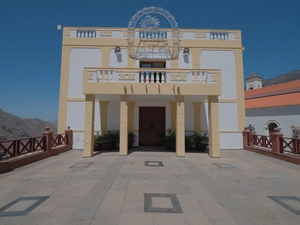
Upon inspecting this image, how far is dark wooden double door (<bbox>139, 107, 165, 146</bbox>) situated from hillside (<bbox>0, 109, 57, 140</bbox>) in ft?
99.6

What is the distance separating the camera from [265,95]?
20.6m

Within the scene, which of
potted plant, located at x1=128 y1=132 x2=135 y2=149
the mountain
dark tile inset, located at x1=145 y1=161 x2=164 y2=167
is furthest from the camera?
the mountain

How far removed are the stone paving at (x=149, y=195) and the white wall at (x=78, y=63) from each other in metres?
5.47

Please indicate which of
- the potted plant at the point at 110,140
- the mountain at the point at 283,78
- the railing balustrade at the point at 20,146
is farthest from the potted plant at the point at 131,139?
the mountain at the point at 283,78

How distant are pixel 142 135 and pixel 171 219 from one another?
7596 millimetres

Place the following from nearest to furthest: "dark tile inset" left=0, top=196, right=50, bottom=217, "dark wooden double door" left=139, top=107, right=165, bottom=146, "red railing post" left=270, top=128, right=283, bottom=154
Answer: "dark tile inset" left=0, top=196, right=50, bottom=217 → "red railing post" left=270, top=128, right=283, bottom=154 → "dark wooden double door" left=139, top=107, right=165, bottom=146

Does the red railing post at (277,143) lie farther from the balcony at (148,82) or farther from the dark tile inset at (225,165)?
the balcony at (148,82)

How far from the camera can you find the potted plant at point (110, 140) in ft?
→ 29.3

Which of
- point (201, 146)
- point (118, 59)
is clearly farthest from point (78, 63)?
point (201, 146)

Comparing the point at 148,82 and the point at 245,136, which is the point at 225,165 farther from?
the point at 148,82

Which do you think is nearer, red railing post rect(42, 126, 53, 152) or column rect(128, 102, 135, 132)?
red railing post rect(42, 126, 53, 152)

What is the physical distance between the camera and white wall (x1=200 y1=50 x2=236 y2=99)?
10.3 m

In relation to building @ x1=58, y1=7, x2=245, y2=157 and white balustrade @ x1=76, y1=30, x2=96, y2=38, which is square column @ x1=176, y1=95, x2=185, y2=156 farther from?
white balustrade @ x1=76, y1=30, x2=96, y2=38

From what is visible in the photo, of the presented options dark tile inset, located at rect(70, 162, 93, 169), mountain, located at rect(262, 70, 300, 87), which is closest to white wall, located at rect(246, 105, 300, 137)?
dark tile inset, located at rect(70, 162, 93, 169)
